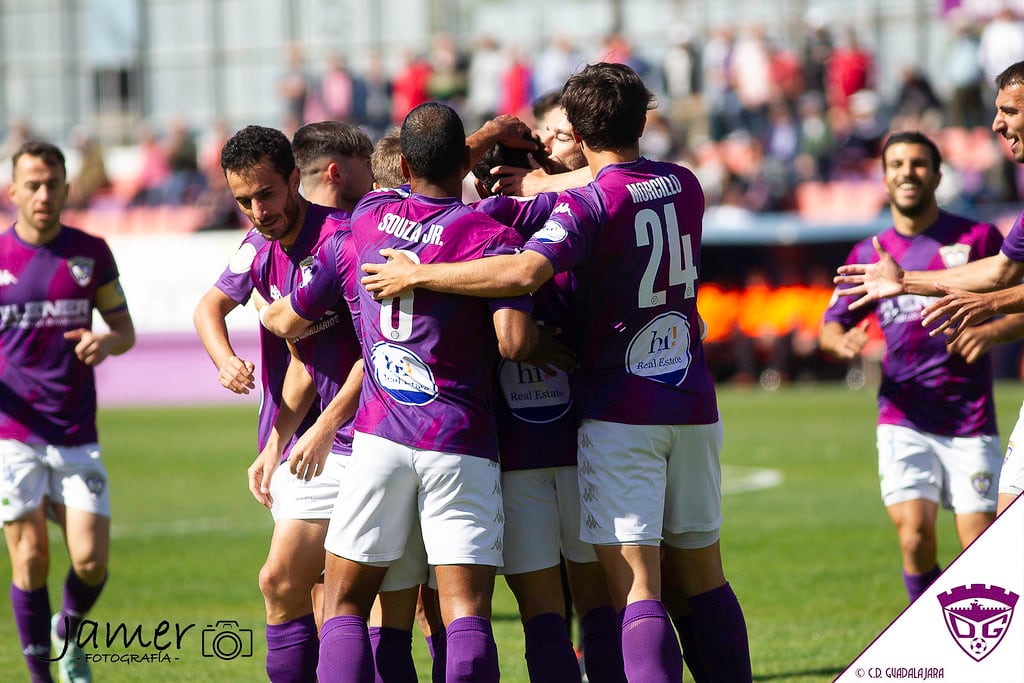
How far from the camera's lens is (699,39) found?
29.4 m

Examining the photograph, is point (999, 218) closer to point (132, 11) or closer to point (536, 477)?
point (536, 477)

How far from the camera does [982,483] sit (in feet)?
23.1

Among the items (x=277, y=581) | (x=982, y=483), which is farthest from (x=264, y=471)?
(x=982, y=483)

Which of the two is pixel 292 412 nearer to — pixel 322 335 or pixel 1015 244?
pixel 322 335

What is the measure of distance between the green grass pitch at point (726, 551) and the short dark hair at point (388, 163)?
2565 millimetres

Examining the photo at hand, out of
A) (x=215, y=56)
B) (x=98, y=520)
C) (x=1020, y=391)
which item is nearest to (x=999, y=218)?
(x=1020, y=391)

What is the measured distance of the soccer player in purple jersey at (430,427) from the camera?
4914 mm

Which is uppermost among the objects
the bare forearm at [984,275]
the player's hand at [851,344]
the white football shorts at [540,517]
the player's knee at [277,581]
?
the bare forearm at [984,275]

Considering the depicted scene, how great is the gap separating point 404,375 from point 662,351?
0.99m

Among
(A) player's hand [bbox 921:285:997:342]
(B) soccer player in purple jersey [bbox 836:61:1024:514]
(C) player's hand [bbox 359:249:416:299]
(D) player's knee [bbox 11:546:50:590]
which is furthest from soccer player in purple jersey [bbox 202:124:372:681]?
(A) player's hand [bbox 921:285:997:342]

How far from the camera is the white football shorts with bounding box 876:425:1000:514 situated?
7.05m

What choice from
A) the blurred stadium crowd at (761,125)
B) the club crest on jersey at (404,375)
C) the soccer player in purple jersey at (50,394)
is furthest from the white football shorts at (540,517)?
the blurred stadium crowd at (761,125)

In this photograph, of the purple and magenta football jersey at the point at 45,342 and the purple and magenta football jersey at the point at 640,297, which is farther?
the purple and magenta football jersey at the point at 45,342

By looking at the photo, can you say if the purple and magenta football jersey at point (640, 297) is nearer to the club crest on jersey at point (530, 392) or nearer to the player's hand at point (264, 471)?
the club crest on jersey at point (530, 392)
